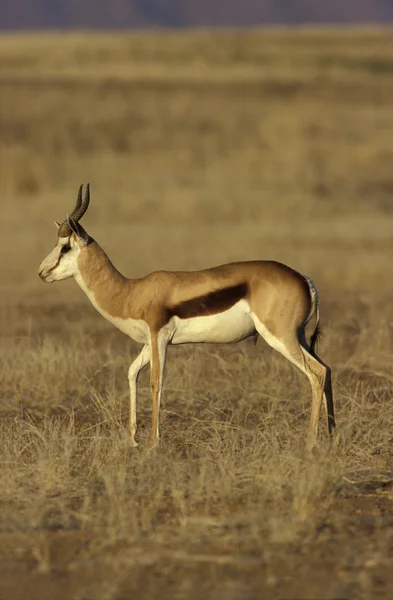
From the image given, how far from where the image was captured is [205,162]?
3131 centimetres

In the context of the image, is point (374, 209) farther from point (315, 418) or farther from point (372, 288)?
point (315, 418)

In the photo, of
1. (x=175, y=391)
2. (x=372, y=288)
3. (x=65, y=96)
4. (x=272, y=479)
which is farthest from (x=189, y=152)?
(x=272, y=479)

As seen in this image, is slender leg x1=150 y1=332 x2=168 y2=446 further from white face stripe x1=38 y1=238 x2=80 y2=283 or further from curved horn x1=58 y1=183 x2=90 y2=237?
curved horn x1=58 y1=183 x2=90 y2=237

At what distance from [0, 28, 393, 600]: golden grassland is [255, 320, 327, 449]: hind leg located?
0.24m

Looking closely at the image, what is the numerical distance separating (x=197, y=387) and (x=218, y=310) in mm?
2023

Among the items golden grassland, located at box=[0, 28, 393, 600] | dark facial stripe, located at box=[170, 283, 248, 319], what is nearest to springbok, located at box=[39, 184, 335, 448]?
dark facial stripe, located at box=[170, 283, 248, 319]

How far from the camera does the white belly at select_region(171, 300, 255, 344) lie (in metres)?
7.44

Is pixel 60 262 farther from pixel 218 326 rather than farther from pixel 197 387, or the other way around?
pixel 197 387

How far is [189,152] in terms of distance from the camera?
33.0m

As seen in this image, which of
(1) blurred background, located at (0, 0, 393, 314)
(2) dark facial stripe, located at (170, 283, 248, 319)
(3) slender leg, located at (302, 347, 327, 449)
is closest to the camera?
(2) dark facial stripe, located at (170, 283, 248, 319)

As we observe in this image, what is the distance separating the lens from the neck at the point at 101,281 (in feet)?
25.7

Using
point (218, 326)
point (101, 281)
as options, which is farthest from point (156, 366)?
point (101, 281)

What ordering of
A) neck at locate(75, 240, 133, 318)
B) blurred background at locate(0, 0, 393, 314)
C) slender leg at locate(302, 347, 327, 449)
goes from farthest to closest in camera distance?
blurred background at locate(0, 0, 393, 314) → neck at locate(75, 240, 133, 318) → slender leg at locate(302, 347, 327, 449)

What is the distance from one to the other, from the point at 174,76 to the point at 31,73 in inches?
228
